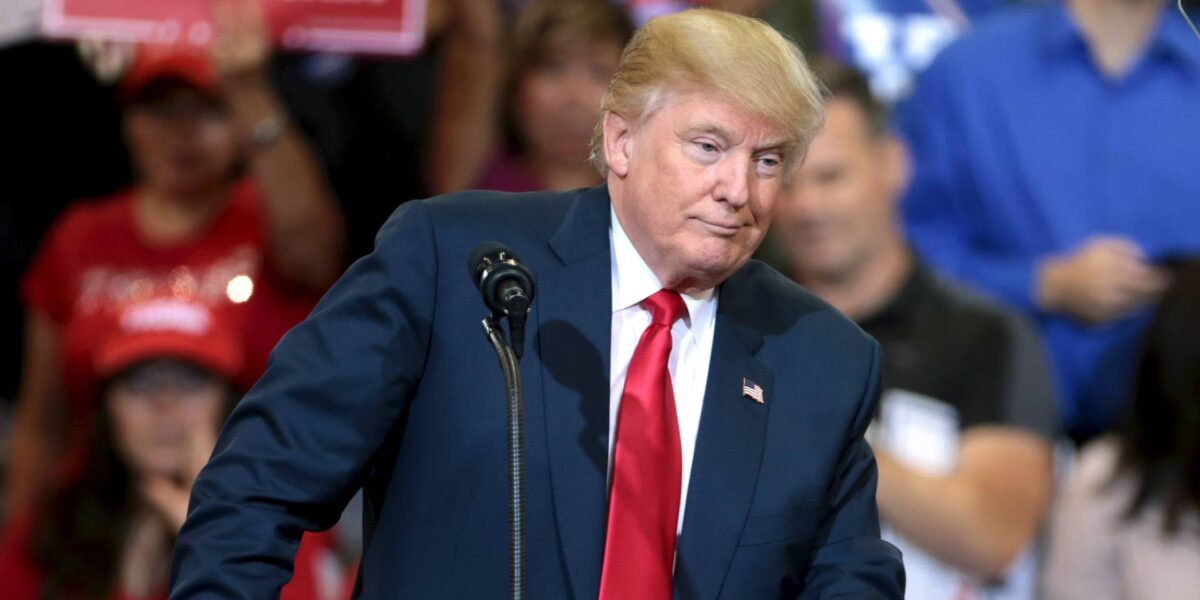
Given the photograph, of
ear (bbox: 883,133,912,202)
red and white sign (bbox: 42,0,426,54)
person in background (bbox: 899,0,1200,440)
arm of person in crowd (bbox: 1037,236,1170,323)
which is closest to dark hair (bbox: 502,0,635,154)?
red and white sign (bbox: 42,0,426,54)

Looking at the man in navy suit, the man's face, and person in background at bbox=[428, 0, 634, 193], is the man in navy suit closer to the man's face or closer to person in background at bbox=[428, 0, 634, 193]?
the man's face

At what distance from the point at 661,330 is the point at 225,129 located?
7.81ft

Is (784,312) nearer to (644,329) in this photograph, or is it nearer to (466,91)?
(644,329)

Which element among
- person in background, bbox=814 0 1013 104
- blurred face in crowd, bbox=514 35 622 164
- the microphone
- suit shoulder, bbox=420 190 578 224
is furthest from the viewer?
person in background, bbox=814 0 1013 104

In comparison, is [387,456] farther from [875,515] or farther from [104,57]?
[104,57]

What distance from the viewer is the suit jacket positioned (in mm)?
1829

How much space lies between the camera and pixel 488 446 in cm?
189

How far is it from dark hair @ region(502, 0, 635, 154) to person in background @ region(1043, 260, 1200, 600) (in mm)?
1416

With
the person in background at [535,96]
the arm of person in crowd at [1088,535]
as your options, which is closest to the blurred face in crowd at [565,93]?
the person in background at [535,96]

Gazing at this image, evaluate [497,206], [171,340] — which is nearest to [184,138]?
[171,340]

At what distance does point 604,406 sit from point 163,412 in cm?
209

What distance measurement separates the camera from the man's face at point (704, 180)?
74.7 inches

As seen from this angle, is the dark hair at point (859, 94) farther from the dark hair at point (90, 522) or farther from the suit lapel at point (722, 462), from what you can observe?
the suit lapel at point (722, 462)

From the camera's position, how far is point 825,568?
204 cm
